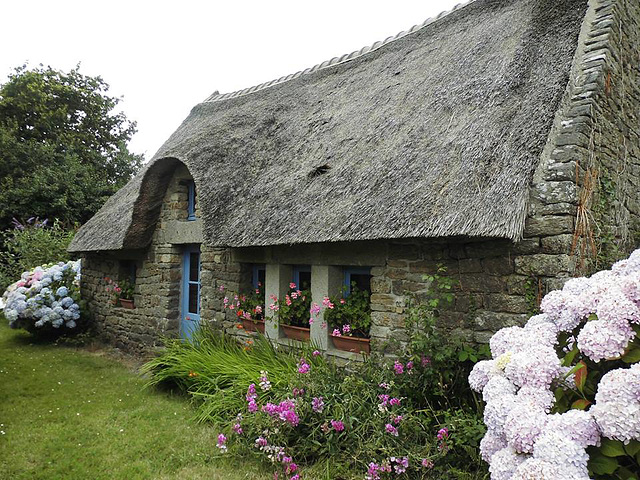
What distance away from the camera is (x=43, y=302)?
8.35 meters

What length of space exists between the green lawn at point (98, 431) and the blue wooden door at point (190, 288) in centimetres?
105

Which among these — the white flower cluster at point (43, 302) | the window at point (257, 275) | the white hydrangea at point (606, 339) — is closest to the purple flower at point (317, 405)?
the white hydrangea at point (606, 339)

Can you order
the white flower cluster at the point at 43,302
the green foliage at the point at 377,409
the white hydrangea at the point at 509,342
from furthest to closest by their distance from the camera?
the white flower cluster at the point at 43,302
the green foliage at the point at 377,409
the white hydrangea at the point at 509,342

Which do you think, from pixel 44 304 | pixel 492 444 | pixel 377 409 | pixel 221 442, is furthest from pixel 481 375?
pixel 44 304

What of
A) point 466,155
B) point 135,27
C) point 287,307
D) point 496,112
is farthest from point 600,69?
point 135,27

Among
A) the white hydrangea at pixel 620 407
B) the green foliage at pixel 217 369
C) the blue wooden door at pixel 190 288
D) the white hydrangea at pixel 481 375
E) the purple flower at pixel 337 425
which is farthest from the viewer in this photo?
the blue wooden door at pixel 190 288

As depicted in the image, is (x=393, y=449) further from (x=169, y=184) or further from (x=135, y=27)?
(x=135, y=27)

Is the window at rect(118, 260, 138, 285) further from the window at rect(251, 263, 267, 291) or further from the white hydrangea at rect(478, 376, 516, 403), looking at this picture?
the white hydrangea at rect(478, 376, 516, 403)

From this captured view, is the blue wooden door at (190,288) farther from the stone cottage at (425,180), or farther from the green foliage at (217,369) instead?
the green foliage at (217,369)

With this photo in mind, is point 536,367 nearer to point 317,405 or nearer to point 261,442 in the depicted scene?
point 317,405

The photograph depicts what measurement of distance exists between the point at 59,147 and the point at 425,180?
1769 centimetres

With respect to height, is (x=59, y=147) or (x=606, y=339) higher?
(x=59, y=147)

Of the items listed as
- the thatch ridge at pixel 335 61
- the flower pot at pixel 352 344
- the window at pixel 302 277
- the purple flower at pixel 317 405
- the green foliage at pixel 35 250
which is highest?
the thatch ridge at pixel 335 61

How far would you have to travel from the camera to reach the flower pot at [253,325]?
565cm
